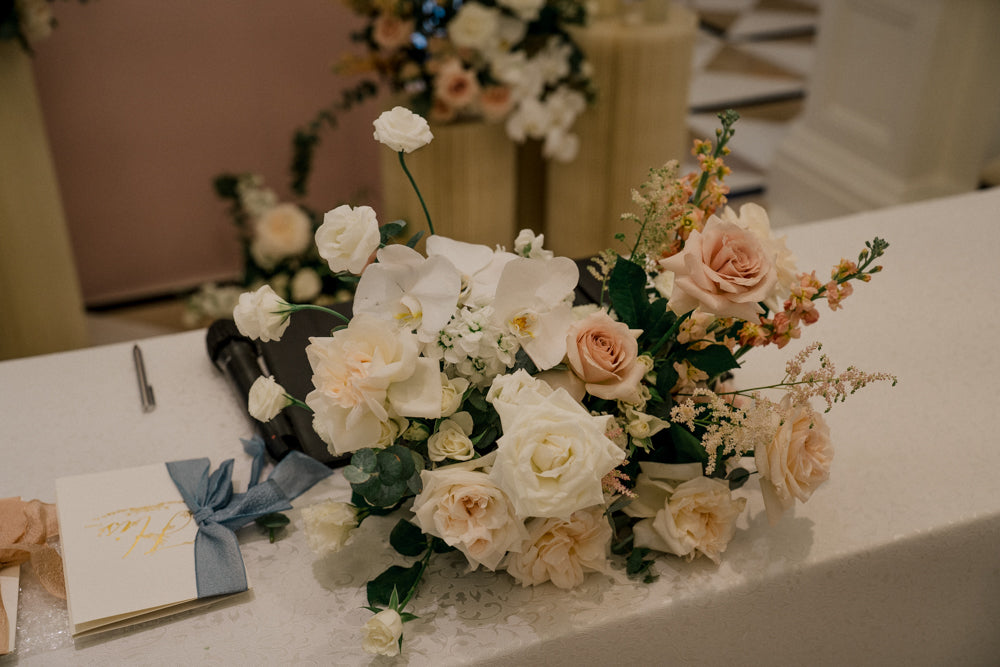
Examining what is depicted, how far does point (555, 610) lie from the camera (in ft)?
2.76

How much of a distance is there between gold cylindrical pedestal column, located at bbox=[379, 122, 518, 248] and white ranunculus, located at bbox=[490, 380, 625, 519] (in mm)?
1449

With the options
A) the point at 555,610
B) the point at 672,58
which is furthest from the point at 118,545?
the point at 672,58

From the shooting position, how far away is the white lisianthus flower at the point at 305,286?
7.47 ft

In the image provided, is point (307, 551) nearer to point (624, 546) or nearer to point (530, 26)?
point (624, 546)

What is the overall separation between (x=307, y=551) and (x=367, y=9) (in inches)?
59.0

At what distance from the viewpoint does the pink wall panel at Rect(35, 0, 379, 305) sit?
7.82ft

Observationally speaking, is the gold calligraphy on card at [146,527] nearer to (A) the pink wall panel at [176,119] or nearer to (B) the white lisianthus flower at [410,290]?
(B) the white lisianthus flower at [410,290]

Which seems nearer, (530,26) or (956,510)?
(956,510)

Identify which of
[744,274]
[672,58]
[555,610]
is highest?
[744,274]

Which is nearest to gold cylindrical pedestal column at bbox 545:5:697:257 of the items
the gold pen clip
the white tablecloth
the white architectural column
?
the white architectural column

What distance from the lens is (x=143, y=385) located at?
1.11 metres

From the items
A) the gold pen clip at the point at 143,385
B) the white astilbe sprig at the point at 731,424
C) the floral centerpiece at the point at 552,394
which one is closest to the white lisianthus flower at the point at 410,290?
the floral centerpiece at the point at 552,394

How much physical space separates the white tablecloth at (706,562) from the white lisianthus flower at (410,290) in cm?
24

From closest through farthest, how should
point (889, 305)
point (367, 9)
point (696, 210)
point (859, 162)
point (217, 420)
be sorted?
1. point (696, 210)
2. point (217, 420)
3. point (889, 305)
4. point (367, 9)
5. point (859, 162)
